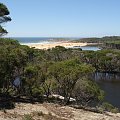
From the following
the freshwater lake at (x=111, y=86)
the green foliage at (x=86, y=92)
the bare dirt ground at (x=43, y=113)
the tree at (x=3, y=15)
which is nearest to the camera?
the bare dirt ground at (x=43, y=113)

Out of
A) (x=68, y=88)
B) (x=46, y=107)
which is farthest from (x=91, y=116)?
(x=68, y=88)

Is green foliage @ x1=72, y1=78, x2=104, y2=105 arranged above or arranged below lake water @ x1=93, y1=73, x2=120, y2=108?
above

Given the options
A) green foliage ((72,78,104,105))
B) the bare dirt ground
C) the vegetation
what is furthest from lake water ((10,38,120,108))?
the bare dirt ground

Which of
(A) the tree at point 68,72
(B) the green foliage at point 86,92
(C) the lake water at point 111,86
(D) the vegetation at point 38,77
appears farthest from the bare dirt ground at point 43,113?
(C) the lake water at point 111,86

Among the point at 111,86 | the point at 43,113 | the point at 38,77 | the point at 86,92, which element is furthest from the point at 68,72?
the point at 111,86

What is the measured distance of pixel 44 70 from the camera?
43.5 meters

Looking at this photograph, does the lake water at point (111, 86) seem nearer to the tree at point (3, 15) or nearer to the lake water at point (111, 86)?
the lake water at point (111, 86)

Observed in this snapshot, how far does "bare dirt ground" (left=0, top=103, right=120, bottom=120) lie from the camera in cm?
2711

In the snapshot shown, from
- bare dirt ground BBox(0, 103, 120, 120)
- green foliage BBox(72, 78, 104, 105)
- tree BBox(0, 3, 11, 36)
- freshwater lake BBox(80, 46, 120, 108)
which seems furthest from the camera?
freshwater lake BBox(80, 46, 120, 108)

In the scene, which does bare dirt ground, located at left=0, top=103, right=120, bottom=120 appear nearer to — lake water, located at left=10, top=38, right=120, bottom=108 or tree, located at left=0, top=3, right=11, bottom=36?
tree, located at left=0, top=3, right=11, bottom=36

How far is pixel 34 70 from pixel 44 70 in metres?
2.08

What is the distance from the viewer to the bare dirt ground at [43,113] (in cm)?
2711

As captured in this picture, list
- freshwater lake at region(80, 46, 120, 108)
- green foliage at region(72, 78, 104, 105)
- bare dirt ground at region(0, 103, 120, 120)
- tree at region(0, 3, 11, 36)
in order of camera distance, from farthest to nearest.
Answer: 1. freshwater lake at region(80, 46, 120, 108)
2. green foliage at region(72, 78, 104, 105)
3. tree at region(0, 3, 11, 36)
4. bare dirt ground at region(0, 103, 120, 120)

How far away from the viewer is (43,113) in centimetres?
2955
